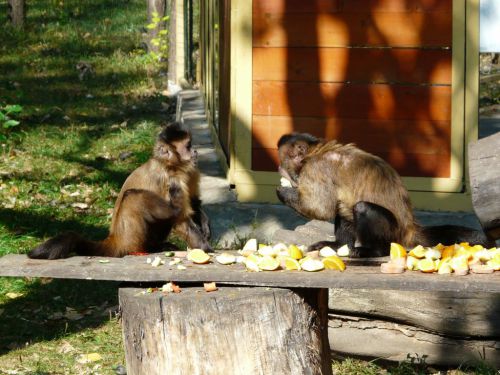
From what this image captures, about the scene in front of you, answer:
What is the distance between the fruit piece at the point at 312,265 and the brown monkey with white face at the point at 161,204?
211cm

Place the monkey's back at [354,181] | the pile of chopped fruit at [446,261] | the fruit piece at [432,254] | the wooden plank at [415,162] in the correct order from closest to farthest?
the pile of chopped fruit at [446,261], the fruit piece at [432,254], the monkey's back at [354,181], the wooden plank at [415,162]

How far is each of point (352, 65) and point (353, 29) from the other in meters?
0.35

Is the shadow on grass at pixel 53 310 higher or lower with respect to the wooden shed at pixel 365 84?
lower

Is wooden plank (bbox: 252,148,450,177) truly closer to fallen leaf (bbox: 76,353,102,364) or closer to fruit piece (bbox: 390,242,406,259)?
fallen leaf (bbox: 76,353,102,364)

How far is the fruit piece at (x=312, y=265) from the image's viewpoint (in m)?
4.28

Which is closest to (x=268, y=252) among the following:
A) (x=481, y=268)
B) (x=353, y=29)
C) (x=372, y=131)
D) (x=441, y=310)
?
(x=481, y=268)

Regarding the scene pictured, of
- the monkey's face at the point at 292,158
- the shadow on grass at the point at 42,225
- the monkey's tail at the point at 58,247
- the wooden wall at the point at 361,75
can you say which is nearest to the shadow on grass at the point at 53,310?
the shadow on grass at the point at 42,225

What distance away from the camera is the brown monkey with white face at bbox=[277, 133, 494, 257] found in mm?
5680

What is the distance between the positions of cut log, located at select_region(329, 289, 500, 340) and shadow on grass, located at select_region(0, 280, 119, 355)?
7.29 feet

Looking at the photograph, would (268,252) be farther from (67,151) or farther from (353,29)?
(67,151)

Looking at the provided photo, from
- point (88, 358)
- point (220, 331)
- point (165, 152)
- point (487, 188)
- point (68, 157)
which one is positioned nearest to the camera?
point (487, 188)

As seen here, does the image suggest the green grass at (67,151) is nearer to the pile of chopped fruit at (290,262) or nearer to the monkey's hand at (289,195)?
the monkey's hand at (289,195)

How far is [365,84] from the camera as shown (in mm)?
8883

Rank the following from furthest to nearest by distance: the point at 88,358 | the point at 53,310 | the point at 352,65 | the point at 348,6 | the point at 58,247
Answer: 1. the point at 352,65
2. the point at 348,6
3. the point at 53,310
4. the point at 88,358
5. the point at 58,247
